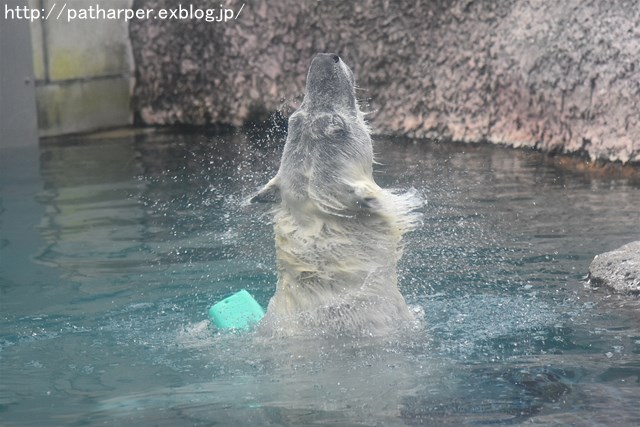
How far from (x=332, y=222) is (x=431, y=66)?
5.96m

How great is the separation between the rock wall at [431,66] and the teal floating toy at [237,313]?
4556 mm

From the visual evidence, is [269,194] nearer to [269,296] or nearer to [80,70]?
[269,296]

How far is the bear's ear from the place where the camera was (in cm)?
393

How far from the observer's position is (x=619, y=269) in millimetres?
4914

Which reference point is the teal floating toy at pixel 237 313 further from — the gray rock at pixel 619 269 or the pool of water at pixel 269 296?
the gray rock at pixel 619 269

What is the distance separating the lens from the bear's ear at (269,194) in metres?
3.93

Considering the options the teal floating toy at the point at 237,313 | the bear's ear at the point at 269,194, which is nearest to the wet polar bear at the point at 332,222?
the bear's ear at the point at 269,194

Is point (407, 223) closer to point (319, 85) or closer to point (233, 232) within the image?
point (319, 85)

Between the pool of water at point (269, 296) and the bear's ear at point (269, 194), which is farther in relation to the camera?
the bear's ear at point (269, 194)

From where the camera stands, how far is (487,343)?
4172mm

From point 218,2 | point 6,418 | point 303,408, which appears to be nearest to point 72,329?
point 6,418

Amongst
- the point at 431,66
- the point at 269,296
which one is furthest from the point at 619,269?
the point at 431,66

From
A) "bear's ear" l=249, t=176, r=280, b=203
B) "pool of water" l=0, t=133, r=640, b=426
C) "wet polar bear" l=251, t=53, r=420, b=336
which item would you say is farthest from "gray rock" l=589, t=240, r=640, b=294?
"bear's ear" l=249, t=176, r=280, b=203

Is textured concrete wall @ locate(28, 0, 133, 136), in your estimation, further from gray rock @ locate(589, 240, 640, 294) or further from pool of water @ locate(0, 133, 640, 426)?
gray rock @ locate(589, 240, 640, 294)
